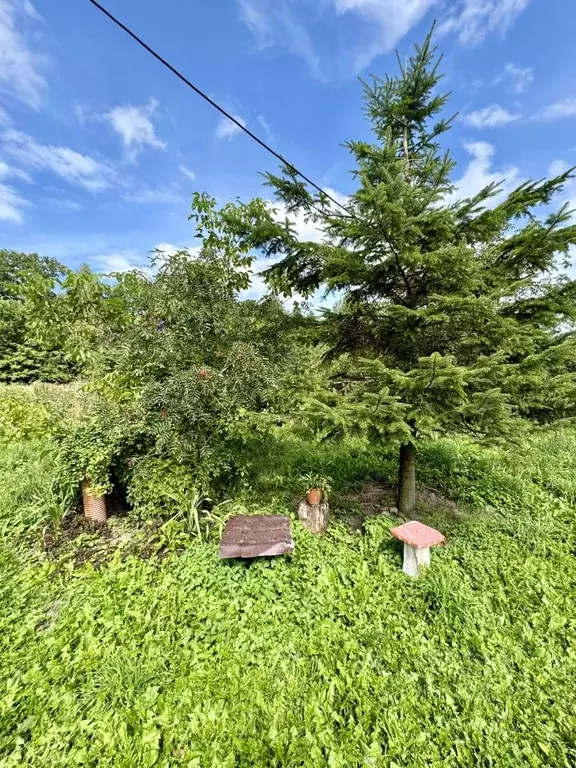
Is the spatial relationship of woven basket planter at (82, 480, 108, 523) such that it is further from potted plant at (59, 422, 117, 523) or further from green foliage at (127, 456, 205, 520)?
green foliage at (127, 456, 205, 520)

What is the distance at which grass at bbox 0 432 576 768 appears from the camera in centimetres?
164

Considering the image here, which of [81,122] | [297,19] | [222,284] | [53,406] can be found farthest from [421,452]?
[53,406]

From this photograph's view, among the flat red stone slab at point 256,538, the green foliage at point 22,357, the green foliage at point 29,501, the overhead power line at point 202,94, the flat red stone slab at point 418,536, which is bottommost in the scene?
the green foliage at point 29,501

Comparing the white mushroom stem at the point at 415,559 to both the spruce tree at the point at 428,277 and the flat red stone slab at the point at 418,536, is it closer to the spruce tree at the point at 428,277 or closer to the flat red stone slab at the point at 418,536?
the flat red stone slab at the point at 418,536

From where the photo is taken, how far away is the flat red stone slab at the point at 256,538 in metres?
2.63

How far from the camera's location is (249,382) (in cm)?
313

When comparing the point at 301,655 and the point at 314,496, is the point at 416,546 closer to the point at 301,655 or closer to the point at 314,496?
the point at 314,496

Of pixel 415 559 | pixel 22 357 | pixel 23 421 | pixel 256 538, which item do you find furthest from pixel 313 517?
pixel 22 357

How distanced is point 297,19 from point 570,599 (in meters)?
6.09

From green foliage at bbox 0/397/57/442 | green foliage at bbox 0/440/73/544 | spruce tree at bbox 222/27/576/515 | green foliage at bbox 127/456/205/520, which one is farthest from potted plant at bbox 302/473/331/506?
green foliage at bbox 0/397/57/442

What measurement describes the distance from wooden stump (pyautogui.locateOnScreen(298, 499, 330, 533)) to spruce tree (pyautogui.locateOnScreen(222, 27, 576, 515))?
1.19m

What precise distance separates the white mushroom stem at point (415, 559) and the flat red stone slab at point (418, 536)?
0.07 metres

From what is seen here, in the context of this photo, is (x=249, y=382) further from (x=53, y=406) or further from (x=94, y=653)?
(x=53, y=406)

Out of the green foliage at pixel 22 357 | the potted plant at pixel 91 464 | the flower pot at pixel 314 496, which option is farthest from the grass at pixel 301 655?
the green foliage at pixel 22 357
